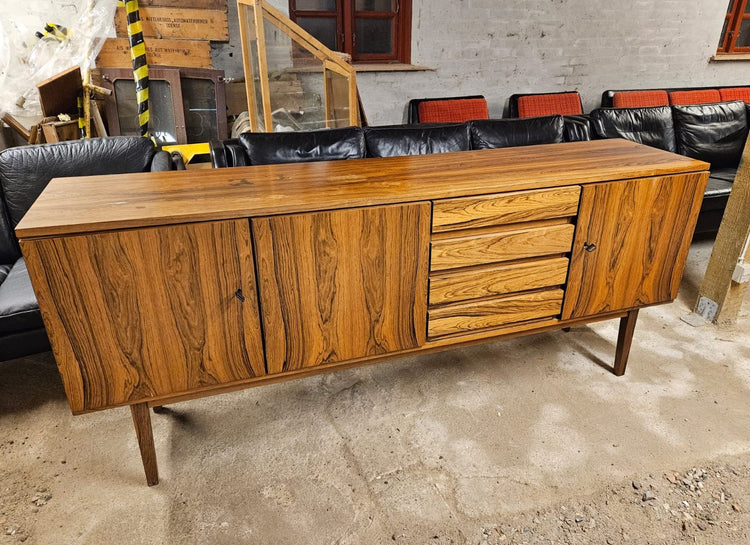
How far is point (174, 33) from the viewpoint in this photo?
3.78 metres

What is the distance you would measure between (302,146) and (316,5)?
256 cm

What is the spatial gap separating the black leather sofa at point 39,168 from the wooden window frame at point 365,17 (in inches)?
98.3

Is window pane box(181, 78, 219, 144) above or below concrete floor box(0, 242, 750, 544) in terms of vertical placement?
above

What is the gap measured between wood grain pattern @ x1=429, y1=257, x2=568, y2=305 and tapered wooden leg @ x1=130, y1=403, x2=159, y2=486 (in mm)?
903

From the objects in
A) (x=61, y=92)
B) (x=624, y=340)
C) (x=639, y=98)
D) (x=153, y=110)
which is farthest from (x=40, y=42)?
(x=639, y=98)

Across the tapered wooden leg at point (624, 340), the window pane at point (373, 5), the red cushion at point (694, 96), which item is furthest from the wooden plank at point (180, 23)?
the red cushion at point (694, 96)

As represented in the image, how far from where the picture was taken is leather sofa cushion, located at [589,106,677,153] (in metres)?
3.35

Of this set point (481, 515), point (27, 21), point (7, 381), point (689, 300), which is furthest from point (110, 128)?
point (689, 300)

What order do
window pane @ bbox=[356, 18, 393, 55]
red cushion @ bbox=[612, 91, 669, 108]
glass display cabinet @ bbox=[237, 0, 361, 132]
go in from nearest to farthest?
glass display cabinet @ bbox=[237, 0, 361, 132] < window pane @ bbox=[356, 18, 393, 55] < red cushion @ bbox=[612, 91, 669, 108]

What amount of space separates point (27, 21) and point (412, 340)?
11.9 ft

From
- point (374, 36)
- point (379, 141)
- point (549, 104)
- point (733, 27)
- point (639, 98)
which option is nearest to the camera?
point (379, 141)

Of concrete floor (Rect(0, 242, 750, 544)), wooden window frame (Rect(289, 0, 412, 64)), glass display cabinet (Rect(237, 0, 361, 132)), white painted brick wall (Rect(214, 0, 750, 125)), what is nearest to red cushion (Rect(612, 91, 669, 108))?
white painted brick wall (Rect(214, 0, 750, 125))

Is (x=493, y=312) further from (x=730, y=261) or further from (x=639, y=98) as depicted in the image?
(x=639, y=98)

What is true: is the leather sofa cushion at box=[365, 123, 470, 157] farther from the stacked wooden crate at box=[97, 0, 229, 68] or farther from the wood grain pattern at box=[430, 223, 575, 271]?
the stacked wooden crate at box=[97, 0, 229, 68]
